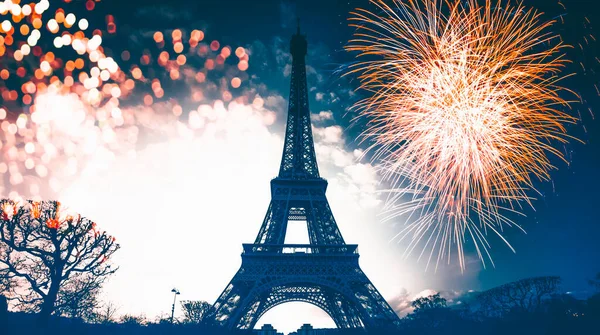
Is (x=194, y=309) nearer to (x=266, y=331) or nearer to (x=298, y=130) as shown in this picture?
(x=266, y=331)

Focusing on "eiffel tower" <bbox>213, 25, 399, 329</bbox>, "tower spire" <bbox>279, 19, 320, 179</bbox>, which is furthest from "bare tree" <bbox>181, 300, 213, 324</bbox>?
"tower spire" <bbox>279, 19, 320, 179</bbox>

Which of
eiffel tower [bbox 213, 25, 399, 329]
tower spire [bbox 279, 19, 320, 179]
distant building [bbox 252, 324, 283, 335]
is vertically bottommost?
distant building [bbox 252, 324, 283, 335]

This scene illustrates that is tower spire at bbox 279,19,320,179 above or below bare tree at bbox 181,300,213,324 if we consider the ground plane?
above

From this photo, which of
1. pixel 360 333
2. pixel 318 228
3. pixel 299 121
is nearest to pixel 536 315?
pixel 360 333

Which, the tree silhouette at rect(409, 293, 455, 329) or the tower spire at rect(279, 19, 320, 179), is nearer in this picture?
the tree silhouette at rect(409, 293, 455, 329)

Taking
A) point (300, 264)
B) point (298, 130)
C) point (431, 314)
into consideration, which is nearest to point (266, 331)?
point (300, 264)

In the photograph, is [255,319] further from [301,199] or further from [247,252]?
[301,199]

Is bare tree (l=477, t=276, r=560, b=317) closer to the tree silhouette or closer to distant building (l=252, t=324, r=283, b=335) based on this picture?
the tree silhouette

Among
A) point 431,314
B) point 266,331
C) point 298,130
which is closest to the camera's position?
point 266,331

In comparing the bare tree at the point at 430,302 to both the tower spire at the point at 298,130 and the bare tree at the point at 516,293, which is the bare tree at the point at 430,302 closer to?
the bare tree at the point at 516,293
